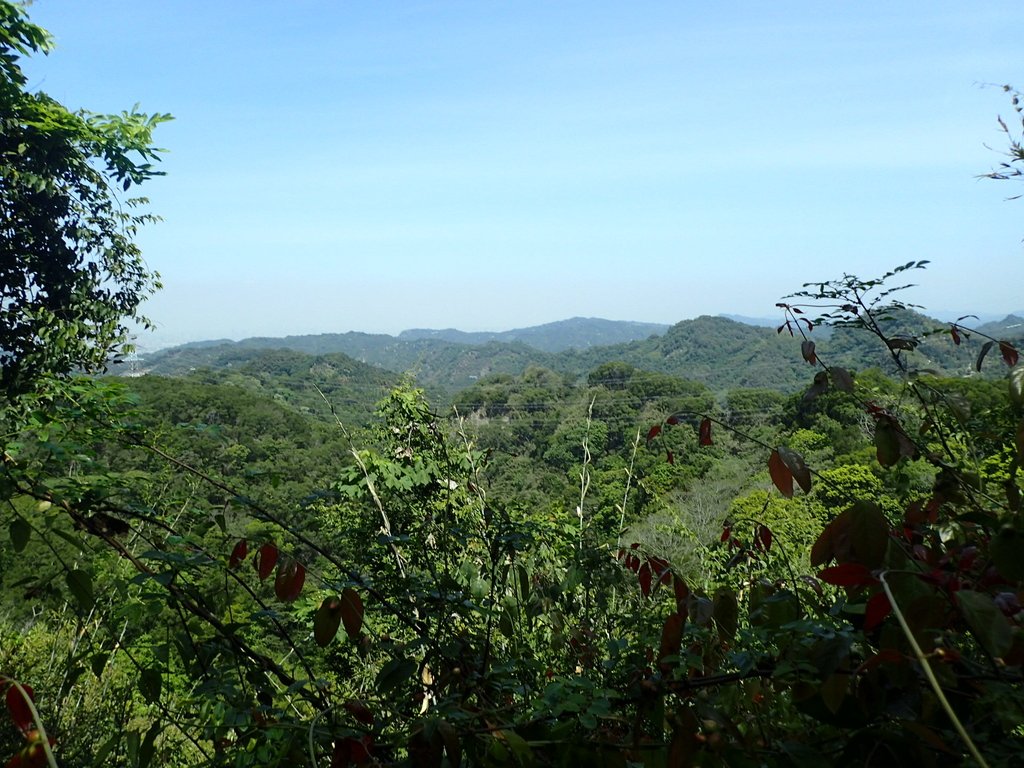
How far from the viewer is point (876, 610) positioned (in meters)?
0.59

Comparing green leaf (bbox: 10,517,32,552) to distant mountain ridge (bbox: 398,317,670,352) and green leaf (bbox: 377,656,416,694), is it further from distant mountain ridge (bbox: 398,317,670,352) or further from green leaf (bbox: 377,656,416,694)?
distant mountain ridge (bbox: 398,317,670,352)

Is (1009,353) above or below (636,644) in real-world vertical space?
above

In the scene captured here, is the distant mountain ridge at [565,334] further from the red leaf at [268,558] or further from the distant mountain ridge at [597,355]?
the red leaf at [268,558]

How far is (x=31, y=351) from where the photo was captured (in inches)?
178

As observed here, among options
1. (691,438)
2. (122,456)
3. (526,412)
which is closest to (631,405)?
(526,412)

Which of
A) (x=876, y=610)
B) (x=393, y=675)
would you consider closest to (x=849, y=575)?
(x=876, y=610)

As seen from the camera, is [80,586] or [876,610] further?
[80,586]

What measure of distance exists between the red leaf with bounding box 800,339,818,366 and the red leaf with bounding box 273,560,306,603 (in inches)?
47.6

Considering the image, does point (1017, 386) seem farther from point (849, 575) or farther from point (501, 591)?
point (501, 591)

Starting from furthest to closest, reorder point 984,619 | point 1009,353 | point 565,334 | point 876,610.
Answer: point 565,334 → point 1009,353 → point 876,610 → point 984,619

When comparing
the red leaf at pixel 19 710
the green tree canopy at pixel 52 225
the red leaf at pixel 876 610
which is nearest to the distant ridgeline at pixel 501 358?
the green tree canopy at pixel 52 225

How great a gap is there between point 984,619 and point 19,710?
32.0 inches

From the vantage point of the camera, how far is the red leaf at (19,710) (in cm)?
57

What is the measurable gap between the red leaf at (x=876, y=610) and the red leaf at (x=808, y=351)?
1.01 m
